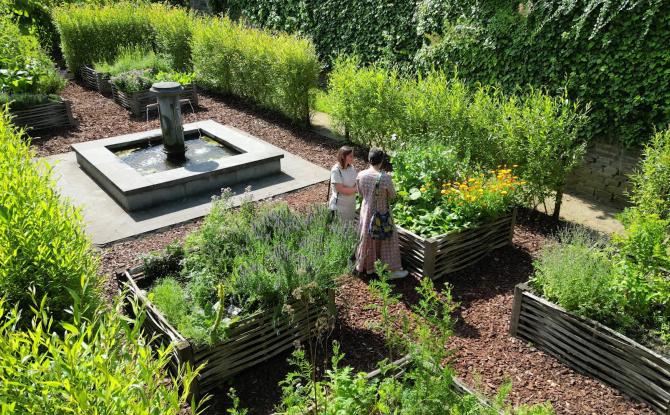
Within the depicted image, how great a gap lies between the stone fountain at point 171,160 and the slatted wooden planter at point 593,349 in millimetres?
5486

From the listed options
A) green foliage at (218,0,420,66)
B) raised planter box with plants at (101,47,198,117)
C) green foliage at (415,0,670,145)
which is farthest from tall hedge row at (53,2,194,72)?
green foliage at (415,0,670,145)

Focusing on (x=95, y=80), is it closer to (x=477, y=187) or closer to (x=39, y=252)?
(x=477, y=187)

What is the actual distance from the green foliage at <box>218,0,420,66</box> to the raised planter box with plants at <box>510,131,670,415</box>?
325 inches

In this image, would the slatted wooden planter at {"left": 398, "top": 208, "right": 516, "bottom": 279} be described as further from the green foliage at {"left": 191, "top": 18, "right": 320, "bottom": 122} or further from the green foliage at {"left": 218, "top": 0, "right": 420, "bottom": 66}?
the green foliage at {"left": 218, "top": 0, "right": 420, "bottom": 66}

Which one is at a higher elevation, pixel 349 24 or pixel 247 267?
pixel 349 24

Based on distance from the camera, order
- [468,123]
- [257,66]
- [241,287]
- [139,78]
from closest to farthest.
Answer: [241,287], [468,123], [257,66], [139,78]

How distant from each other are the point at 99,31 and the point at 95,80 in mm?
1704

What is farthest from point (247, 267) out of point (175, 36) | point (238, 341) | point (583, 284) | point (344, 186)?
point (175, 36)

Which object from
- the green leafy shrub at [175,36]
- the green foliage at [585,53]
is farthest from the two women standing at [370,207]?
the green leafy shrub at [175,36]

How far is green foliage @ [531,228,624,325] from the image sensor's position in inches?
190

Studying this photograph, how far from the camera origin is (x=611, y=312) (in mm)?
4805

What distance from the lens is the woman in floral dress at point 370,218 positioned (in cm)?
602

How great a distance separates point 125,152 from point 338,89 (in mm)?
4333

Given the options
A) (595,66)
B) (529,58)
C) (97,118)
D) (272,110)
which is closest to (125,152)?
(97,118)
